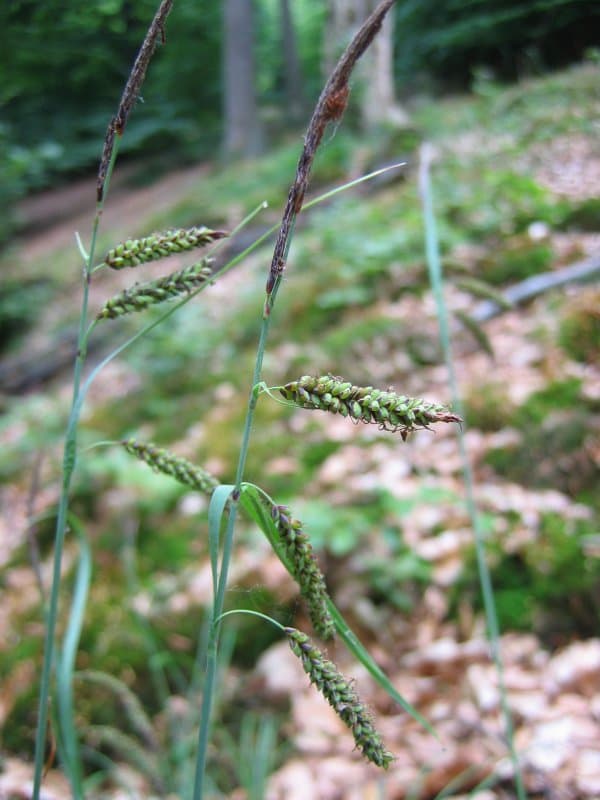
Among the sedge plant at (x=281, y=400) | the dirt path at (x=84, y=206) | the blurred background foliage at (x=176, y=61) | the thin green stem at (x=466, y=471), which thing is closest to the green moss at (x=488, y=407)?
the thin green stem at (x=466, y=471)

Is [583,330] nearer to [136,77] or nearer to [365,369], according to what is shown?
[365,369]

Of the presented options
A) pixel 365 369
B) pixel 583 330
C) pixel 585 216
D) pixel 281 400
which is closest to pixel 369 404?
pixel 281 400

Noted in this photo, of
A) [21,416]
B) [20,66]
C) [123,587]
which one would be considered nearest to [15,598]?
[123,587]

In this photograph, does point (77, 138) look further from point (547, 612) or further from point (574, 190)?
point (547, 612)

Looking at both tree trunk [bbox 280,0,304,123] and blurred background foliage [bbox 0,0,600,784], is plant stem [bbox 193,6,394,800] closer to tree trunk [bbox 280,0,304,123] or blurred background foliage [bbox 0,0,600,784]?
blurred background foliage [bbox 0,0,600,784]

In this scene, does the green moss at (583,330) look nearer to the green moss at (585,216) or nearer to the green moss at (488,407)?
the green moss at (488,407)

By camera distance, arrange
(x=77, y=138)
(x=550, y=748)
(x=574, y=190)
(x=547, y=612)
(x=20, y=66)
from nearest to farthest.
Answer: (x=550, y=748) → (x=547, y=612) → (x=574, y=190) → (x=20, y=66) → (x=77, y=138)

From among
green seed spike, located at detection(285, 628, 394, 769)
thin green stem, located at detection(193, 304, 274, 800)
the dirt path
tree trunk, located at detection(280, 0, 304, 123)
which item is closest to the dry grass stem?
thin green stem, located at detection(193, 304, 274, 800)
